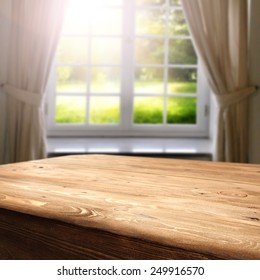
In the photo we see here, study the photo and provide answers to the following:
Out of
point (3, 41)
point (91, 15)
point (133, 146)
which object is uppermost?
point (91, 15)

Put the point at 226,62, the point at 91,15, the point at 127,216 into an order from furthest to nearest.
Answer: the point at 91,15 < the point at 226,62 < the point at 127,216

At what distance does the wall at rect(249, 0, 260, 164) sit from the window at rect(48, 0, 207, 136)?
0.50 metres

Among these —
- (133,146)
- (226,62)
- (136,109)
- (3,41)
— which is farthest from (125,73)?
(3,41)

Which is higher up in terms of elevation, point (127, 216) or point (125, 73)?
point (125, 73)

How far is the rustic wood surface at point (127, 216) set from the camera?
1.99 ft

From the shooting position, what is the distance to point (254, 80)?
9.55 ft

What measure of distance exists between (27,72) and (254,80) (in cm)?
165

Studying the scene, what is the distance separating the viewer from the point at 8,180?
104 cm

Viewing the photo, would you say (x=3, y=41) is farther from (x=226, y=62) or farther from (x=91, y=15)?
(x=226, y=62)

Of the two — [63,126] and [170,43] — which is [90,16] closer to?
[170,43]

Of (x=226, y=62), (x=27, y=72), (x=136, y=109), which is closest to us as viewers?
(x=27, y=72)

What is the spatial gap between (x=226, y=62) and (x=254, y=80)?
0.25 m

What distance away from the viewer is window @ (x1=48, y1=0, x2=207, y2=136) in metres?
3.22

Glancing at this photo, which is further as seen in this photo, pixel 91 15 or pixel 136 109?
pixel 136 109
